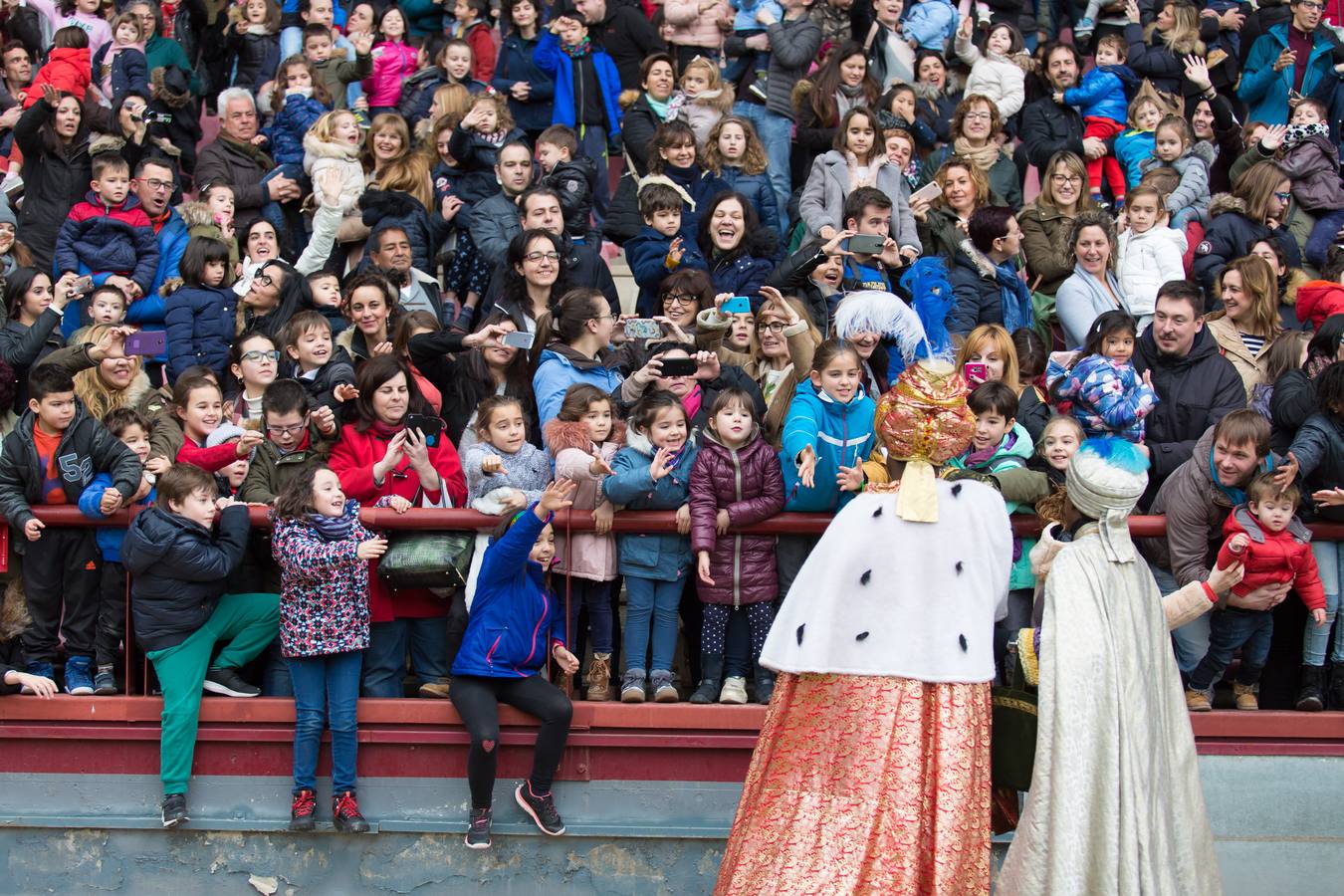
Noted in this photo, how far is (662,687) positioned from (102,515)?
249 centimetres

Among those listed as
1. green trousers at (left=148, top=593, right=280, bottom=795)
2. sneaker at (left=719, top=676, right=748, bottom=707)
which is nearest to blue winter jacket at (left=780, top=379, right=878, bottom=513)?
sneaker at (left=719, top=676, right=748, bottom=707)

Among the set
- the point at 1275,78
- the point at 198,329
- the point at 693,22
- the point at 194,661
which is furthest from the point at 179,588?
the point at 1275,78

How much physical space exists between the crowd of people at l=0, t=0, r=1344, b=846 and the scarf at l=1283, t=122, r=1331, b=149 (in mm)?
38

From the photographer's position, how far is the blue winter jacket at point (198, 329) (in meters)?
9.46

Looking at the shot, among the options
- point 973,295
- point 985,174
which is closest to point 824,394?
point 973,295

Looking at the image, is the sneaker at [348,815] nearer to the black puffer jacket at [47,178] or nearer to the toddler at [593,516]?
the toddler at [593,516]

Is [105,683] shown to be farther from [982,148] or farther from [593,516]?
[982,148]

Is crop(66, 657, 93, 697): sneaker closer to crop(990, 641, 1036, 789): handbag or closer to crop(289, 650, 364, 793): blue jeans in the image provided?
crop(289, 650, 364, 793): blue jeans

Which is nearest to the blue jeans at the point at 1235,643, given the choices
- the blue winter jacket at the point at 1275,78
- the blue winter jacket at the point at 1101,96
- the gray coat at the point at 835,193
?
the gray coat at the point at 835,193

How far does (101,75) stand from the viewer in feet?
42.0

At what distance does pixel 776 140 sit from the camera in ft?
39.2

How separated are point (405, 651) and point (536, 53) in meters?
6.18

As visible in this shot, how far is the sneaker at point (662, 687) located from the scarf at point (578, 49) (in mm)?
6175

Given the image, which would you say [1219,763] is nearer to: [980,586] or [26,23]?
[980,586]
